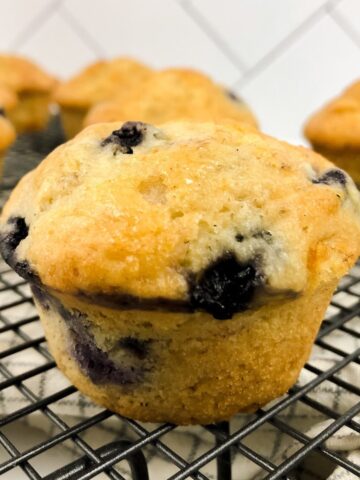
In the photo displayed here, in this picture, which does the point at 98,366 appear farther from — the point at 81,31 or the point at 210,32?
the point at 81,31

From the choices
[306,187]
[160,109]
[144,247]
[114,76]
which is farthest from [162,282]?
[114,76]

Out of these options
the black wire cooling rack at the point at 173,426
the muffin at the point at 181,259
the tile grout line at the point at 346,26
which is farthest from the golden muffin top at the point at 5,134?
the tile grout line at the point at 346,26

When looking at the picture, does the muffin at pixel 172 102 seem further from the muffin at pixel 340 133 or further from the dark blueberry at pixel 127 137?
the dark blueberry at pixel 127 137

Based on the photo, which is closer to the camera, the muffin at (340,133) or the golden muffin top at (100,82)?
the muffin at (340,133)

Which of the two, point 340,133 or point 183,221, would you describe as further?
point 340,133

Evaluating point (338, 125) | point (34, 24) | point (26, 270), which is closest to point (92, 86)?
point (34, 24)

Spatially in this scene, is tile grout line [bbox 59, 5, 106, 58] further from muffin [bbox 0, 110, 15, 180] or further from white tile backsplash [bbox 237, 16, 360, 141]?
muffin [bbox 0, 110, 15, 180]

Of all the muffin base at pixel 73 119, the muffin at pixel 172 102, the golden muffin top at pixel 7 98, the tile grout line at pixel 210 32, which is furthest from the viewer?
the tile grout line at pixel 210 32

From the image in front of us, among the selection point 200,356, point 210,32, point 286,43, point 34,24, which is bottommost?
point 286,43

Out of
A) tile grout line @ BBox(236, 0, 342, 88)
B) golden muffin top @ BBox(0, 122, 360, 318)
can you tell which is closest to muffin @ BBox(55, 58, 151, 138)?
tile grout line @ BBox(236, 0, 342, 88)
